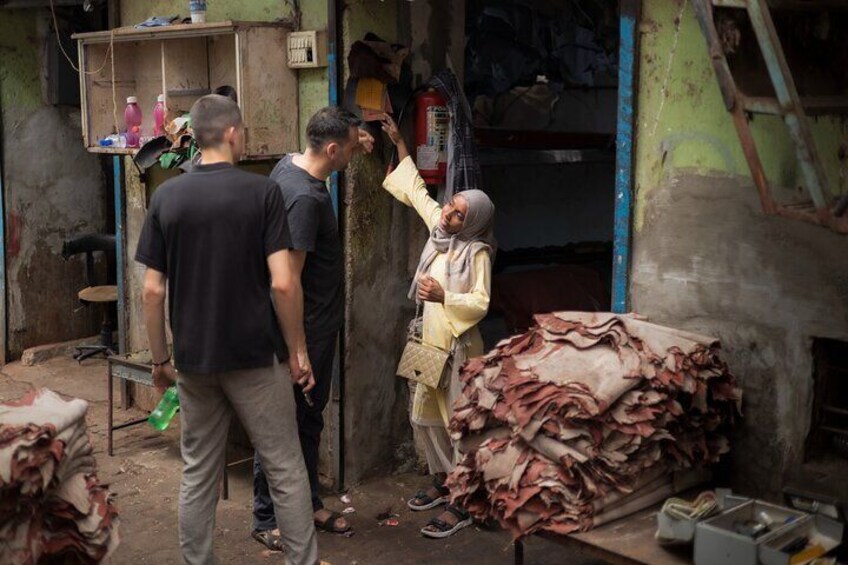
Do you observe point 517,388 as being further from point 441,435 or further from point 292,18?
point 292,18

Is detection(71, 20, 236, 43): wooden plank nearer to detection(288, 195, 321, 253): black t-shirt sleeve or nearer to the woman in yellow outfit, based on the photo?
the woman in yellow outfit

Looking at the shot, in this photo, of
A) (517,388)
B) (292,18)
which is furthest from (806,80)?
(292,18)

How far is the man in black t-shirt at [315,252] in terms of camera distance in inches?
223

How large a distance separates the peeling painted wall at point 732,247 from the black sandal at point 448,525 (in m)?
1.77

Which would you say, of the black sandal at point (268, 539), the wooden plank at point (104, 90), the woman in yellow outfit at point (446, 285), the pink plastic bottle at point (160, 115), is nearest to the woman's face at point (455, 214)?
the woman in yellow outfit at point (446, 285)

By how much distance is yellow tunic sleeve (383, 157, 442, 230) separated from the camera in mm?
6395

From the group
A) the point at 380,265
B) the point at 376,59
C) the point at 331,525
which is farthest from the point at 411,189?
the point at 331,525

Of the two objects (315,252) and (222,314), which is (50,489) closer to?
(222,314)

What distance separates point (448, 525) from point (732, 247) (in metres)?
2.43

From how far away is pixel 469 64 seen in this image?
9688 millimetres

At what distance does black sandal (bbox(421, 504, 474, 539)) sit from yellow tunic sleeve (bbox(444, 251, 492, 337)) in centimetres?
111

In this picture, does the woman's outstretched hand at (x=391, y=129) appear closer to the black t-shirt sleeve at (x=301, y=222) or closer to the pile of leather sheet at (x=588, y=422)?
the black t-shirt sleeve at (x=301, y=222)

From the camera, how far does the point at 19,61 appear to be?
9852mm

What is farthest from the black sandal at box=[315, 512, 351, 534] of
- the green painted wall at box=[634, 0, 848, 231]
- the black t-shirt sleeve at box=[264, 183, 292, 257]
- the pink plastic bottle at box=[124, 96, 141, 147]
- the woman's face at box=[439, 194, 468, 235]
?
the pink plastic bottle at box=[124, 96, 141, 147]
